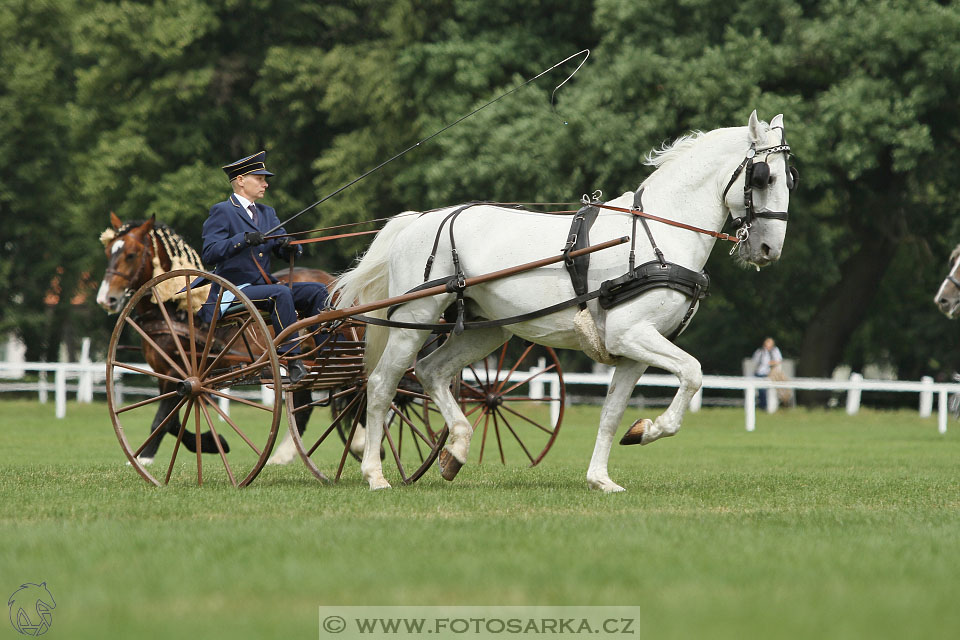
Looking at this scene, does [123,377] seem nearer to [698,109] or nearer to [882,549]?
[698,109]

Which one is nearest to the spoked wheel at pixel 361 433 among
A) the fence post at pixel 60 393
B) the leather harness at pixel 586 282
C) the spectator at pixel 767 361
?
the leather harness at pixel 586 282

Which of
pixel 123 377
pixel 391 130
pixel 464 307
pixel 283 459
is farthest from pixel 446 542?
pixel 123 377

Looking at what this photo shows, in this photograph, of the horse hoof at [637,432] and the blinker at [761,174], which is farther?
the blinker at [761,174]

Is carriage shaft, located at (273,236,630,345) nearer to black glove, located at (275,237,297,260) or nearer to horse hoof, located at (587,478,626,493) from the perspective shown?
black glove, located at (275,237,297,260)

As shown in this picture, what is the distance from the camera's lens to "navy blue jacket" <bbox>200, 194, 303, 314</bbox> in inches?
388

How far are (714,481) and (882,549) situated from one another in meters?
4.20

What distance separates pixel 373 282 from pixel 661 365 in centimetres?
264

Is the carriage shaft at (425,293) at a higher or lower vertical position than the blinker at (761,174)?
lower

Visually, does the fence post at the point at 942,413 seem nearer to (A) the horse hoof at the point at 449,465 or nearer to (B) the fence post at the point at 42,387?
(A) the horse hoof at the point at 449,465

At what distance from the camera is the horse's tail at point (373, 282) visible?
9.98 meters

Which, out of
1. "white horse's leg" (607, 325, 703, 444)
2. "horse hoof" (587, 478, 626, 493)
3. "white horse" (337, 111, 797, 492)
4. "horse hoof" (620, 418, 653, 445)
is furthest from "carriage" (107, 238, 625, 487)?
"horse hoof" (587, 478, 626, 493)

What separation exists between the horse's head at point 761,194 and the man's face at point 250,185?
377cm

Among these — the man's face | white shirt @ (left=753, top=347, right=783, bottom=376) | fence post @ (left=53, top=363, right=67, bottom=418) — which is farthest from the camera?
white shirt @ (left=753, top=347, right=783, bottom=376)

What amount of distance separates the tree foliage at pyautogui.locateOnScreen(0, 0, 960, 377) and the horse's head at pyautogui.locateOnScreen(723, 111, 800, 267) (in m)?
12.7
